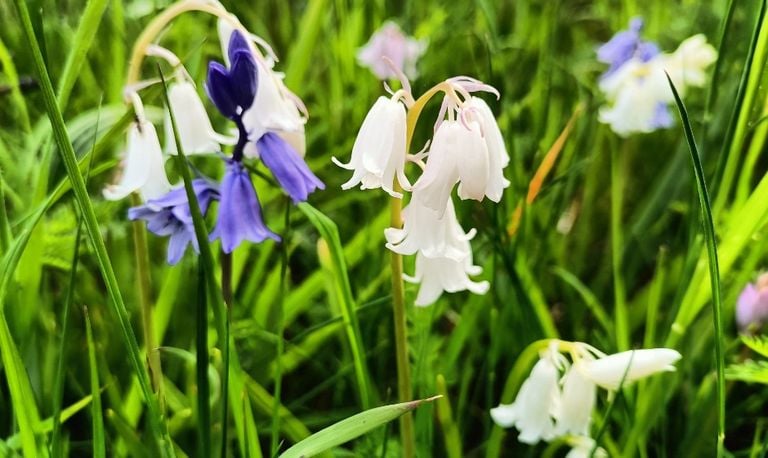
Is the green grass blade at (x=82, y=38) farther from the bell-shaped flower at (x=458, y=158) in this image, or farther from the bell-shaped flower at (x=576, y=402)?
the bell-shaped flower at (x=576, y=402)

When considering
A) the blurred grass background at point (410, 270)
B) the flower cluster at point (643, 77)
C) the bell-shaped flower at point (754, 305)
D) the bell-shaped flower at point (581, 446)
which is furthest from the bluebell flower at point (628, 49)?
the bell-shaped flower at point (581, 446)

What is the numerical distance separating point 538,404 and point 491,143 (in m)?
0.28

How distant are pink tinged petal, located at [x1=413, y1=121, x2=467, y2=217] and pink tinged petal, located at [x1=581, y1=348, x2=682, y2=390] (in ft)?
0.68

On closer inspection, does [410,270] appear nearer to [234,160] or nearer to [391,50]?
[234,160]

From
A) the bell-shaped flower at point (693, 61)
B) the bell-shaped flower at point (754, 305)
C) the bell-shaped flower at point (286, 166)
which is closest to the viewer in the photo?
the bell-shaped flower at point (286, 166)

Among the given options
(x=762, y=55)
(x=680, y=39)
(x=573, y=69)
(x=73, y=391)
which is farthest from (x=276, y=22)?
(x=762, y=55)

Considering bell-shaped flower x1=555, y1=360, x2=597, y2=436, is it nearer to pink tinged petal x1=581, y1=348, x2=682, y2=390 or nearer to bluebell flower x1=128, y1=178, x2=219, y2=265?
pink tinged petal x1=581, y1=348, x2=682, y2=390

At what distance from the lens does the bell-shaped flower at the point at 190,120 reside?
31.1 inches

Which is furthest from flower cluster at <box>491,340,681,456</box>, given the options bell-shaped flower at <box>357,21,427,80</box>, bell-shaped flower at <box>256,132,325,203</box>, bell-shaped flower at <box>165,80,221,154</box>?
bell-shaped flower at <box>357,21,427,80</box>

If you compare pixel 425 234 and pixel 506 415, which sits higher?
pixel 425 234

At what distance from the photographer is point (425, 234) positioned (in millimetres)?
682

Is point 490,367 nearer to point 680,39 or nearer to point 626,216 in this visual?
point 626,216

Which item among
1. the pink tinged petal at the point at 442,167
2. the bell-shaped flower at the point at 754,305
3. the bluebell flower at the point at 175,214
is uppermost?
the pink tinged petal at the point at 442,167

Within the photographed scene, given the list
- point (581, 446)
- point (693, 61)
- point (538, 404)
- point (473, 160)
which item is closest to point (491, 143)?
point (473, 160)
